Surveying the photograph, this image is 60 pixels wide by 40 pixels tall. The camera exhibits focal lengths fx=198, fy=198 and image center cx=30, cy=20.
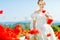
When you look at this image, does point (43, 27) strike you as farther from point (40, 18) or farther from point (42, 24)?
point (40, 18)

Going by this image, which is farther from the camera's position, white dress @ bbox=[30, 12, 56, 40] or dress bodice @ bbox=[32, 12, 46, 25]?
white dress @ bbox=[30, 12, 56, 40]

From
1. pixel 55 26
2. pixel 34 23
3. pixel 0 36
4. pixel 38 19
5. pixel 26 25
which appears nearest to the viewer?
pixel 0 36

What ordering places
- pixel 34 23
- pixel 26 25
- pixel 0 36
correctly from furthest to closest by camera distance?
pixel 26 25 < pixel 34 23 < pixel 0 36

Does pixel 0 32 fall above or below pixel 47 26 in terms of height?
above

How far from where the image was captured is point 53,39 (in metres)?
2.84

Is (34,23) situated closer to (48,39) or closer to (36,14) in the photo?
(36,14)

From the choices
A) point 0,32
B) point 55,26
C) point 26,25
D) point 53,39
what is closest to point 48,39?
point 53,39

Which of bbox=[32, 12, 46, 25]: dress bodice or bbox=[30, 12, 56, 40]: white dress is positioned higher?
bbox=[32, 12, 46, 25]: dress bodice

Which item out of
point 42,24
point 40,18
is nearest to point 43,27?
point 42,24

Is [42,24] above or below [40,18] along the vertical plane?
below

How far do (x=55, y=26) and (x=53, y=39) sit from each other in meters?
0.90

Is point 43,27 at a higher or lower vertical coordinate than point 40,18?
lower

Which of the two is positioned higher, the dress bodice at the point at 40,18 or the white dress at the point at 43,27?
the dress bodice at the point at 40,18

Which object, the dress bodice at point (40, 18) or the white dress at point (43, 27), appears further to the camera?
the white dress at point (43, 27)
